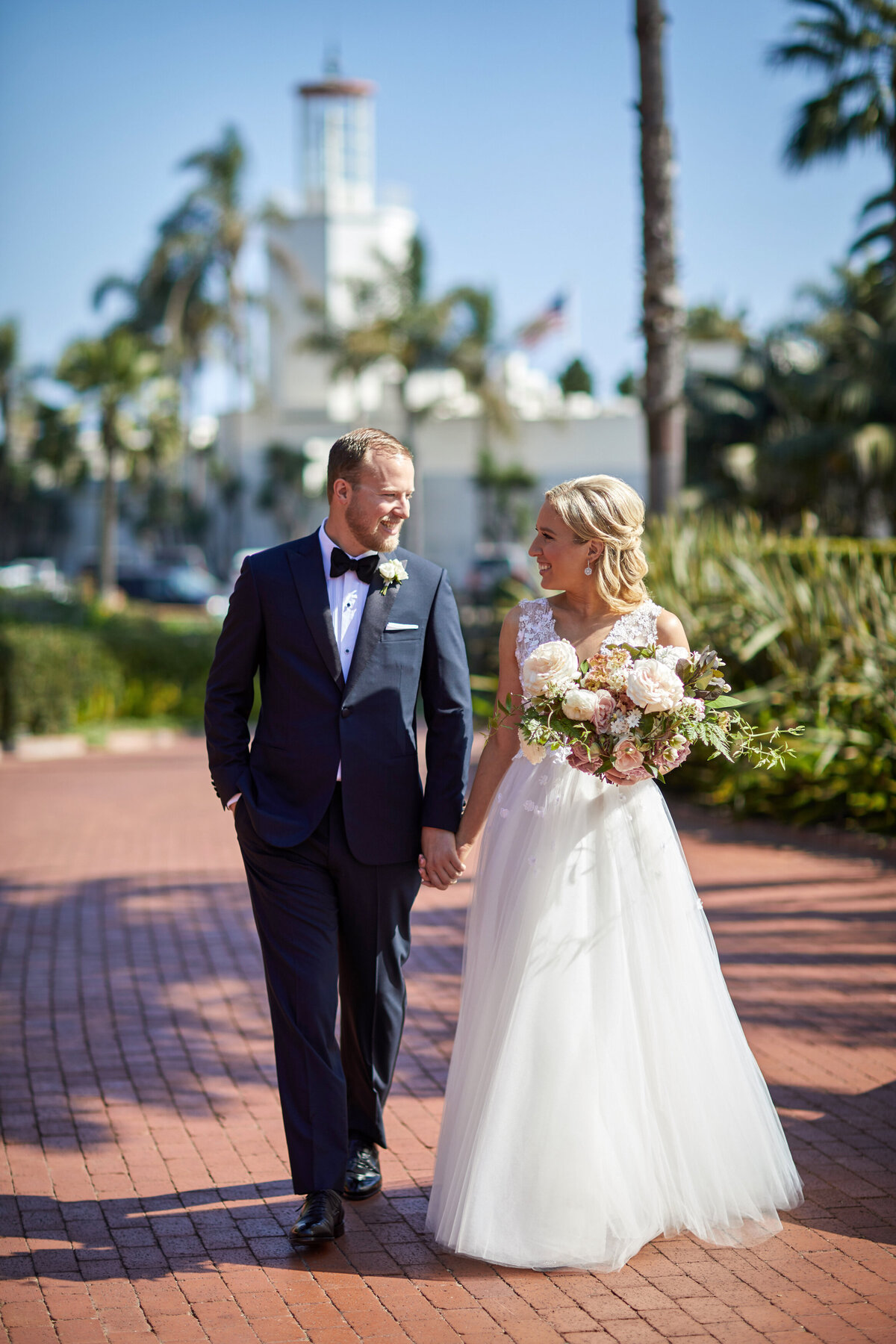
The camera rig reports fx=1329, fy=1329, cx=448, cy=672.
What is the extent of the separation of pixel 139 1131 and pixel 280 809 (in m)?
1.59

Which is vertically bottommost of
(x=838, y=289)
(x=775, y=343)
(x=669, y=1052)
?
(x=669, y=1052)

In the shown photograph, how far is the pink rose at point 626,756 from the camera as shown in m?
3.32

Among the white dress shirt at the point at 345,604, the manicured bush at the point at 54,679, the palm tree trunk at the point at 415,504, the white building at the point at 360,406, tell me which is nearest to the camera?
the white dress shirt at the point at 345,604

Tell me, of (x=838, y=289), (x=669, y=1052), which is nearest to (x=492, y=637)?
(x=669, y=1052)

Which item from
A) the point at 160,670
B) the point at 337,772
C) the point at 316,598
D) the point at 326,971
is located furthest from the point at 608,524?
the point at 160,670

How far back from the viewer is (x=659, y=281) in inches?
471

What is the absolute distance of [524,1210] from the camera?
328 centimetres

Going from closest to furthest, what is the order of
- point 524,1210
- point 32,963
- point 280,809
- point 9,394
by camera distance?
point 524,1210 → point 280,809 → point 32,963 → point 9,394

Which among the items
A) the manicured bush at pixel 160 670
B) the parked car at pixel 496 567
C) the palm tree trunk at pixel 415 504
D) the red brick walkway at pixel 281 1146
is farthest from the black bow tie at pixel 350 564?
the palm tree trunk at pixel 415 504

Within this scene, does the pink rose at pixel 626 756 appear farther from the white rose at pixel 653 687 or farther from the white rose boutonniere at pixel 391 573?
the white rose boutonniere at pixel 391 573

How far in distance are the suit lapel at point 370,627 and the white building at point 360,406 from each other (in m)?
36.5

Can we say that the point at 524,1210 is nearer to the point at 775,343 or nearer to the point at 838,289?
the point at 775,343

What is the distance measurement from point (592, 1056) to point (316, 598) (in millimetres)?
1394

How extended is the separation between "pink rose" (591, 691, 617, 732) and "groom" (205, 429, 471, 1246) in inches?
18.8
